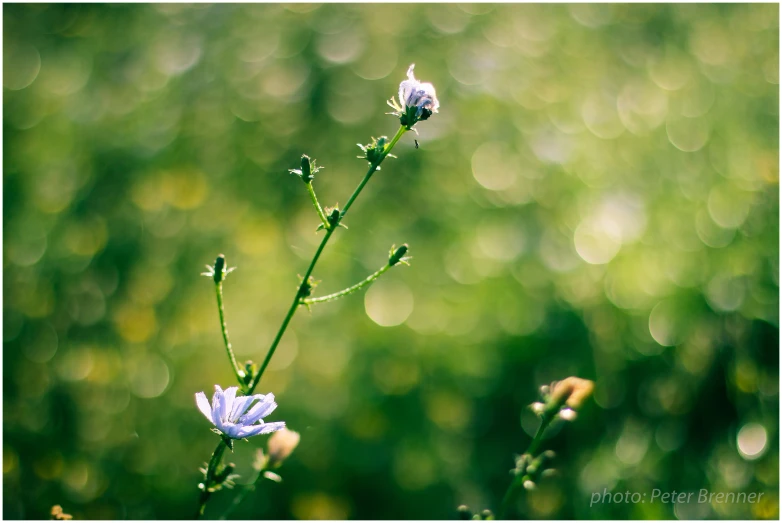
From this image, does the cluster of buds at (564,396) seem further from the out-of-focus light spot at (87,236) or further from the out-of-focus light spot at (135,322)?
the out-of-focus light spot at (87,236)

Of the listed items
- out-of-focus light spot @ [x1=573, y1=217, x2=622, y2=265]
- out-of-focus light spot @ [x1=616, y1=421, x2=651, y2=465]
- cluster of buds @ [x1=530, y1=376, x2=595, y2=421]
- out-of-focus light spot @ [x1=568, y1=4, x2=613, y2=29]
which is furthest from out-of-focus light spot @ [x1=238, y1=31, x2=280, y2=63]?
cluster of buds @ [x1=530, y1=376, x2=595, y2=421]

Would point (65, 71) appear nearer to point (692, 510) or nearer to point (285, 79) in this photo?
point (285, 79)

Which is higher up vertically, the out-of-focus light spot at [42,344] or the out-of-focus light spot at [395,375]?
the out-of-focus light spot at [42,344]

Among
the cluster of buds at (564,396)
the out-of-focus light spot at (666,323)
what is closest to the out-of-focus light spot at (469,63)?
Answer: the out-of-focus light spot at (666,323)

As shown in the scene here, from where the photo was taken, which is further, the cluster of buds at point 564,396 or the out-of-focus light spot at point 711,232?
the out-of-focus light spot at point 711,232

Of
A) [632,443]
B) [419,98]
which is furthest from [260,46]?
[419,98]

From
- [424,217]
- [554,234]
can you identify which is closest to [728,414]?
Answer: [554,234]

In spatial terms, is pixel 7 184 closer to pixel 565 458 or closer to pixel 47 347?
pixel 47 347
